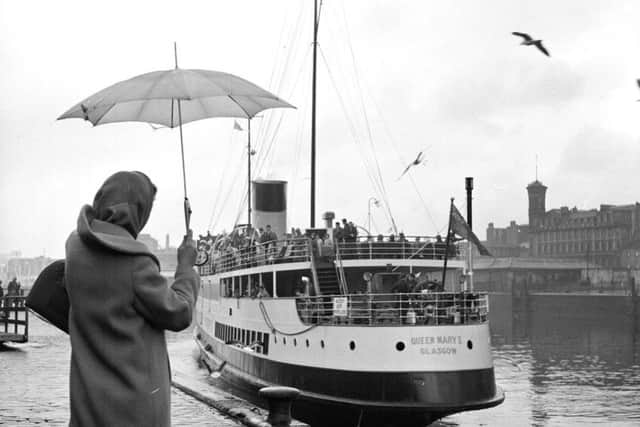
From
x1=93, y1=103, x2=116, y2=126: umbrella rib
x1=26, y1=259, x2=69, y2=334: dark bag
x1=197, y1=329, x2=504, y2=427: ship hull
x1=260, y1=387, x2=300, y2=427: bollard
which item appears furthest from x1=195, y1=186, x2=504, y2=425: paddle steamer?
x1=26, y1=259, x2=69, y2=334: dark bag

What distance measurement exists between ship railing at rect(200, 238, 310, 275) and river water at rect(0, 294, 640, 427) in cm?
509

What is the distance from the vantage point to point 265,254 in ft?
85.1

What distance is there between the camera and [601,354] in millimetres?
55031

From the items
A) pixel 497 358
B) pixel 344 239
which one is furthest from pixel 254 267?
pixel 497 358

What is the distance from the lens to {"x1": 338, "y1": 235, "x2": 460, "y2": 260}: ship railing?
23734 millimetres

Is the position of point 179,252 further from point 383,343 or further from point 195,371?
point 195,371

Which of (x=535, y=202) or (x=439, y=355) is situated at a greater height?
(x=535, y=202)

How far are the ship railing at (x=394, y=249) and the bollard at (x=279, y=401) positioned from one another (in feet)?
48.2

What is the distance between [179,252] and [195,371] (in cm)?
3510

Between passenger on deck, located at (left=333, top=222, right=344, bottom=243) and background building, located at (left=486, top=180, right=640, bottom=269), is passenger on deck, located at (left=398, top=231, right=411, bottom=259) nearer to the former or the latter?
passenger on deck, located at (left=333, top=222, right=344, bottom=243)

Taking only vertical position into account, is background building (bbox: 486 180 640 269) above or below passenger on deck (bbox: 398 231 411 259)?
above

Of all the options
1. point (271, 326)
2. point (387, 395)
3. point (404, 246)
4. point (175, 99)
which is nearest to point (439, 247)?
point (404, 246)

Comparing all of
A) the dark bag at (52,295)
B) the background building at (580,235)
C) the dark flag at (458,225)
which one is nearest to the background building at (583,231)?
the background building at (580,235)

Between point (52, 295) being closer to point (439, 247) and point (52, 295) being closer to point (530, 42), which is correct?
point (530, 42)
